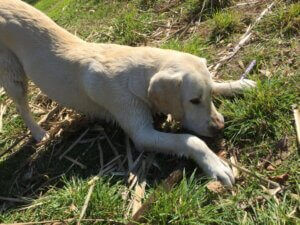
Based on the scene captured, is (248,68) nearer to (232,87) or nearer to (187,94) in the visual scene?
(232,87)

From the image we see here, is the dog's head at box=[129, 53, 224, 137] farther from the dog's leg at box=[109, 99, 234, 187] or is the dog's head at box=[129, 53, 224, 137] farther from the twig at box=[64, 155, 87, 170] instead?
the twig at box=[64, 155, 87, 170]

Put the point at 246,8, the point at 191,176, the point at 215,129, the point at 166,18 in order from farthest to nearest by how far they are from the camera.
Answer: the point at 166,18 → the point at 246,8 → the point at 215,129 → the point at 191,176

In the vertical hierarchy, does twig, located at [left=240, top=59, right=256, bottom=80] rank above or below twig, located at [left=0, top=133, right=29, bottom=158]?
above

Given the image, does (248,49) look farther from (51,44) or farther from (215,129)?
(51,44)

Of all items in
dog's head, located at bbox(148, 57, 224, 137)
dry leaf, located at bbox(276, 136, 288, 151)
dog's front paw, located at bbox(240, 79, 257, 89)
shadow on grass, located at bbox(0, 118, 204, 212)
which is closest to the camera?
dry leaf, located at bbox(276, 136, 288, 151)

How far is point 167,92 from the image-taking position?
4.61 meters

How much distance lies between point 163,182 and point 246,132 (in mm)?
999

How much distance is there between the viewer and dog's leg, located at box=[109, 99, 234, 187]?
14.0ft

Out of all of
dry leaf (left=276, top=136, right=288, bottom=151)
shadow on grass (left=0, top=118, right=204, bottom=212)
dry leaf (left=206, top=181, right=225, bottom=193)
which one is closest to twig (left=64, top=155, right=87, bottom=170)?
shadow on grass (left=0, top=118, right=204, bottom=212)

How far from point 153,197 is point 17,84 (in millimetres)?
2648

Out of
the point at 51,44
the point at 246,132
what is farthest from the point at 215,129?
the point at 51,44

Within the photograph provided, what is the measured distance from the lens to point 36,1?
15500 millimetres

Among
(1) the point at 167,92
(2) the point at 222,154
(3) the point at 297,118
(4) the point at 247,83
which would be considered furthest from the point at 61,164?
(3) the point at 297,118

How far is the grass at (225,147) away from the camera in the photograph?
12.9 feet
